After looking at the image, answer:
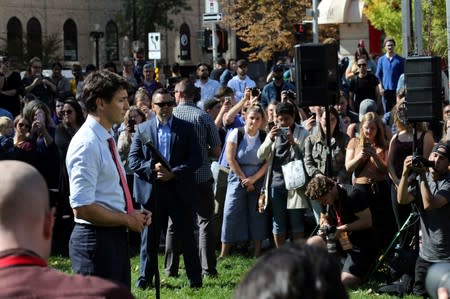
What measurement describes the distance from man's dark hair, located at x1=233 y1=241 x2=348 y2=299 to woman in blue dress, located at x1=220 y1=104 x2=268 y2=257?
929cm

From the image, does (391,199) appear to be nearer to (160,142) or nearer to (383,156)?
(383,156)

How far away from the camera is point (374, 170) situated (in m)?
11.0

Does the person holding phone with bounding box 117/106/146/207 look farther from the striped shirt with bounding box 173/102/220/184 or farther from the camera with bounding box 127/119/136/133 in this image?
the striped shirt with bounding box 173/102/220/184

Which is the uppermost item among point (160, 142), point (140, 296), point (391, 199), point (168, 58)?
point (168, 58)

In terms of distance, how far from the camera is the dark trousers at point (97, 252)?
21.7 ft

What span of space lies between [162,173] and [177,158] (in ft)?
1.23

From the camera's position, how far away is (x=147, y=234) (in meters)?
10.2

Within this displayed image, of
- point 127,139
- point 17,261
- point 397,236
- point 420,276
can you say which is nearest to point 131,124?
point 127,139

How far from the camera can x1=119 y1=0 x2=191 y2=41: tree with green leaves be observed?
5434cm

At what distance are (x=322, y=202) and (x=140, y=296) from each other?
2026 mm

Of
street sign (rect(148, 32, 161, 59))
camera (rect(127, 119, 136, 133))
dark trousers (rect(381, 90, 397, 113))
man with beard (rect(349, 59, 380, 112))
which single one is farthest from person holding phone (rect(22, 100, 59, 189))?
street sign (rect(148, 32, 161, 59))

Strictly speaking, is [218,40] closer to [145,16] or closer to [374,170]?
[374,170]

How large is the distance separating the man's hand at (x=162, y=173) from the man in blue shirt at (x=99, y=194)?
287cm

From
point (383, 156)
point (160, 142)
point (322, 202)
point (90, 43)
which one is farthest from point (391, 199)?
point (90, 43)
